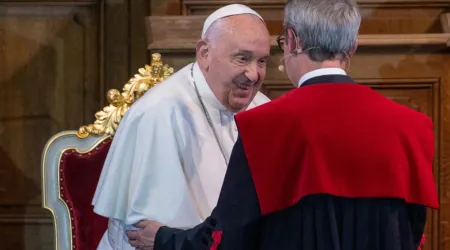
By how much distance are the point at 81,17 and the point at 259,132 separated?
79.8 inches

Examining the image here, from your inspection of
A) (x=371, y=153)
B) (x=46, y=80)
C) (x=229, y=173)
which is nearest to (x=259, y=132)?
(x=229, y=173)

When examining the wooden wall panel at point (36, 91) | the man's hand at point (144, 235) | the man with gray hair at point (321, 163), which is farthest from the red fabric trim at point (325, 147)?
the wooden wall panel at point (36, 91)

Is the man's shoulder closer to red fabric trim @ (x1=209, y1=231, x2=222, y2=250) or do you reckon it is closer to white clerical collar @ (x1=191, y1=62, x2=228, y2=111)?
white clerical collar @ (x1=191, y1=62, x2=228, y2=111)

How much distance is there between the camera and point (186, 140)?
276cm

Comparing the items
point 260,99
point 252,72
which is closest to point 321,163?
point 252,72

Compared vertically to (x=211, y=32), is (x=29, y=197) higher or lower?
lower

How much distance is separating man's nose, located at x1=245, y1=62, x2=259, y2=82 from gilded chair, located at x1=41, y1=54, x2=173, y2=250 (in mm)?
561

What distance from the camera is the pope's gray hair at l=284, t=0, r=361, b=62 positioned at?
2.14 m

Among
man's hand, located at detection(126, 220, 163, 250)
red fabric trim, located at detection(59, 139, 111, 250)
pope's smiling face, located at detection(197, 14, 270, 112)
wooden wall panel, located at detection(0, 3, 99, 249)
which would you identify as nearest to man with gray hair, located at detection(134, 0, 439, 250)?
man's hand, located at detection(126, 220, 163, 250)

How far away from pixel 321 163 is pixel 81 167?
4.35 feet

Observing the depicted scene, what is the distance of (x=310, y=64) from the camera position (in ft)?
7.20

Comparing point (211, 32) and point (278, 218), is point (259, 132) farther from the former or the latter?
point (211, 32)

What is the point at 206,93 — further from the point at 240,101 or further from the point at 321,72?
the point at 321,72

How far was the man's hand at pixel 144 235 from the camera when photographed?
8.39 ft
